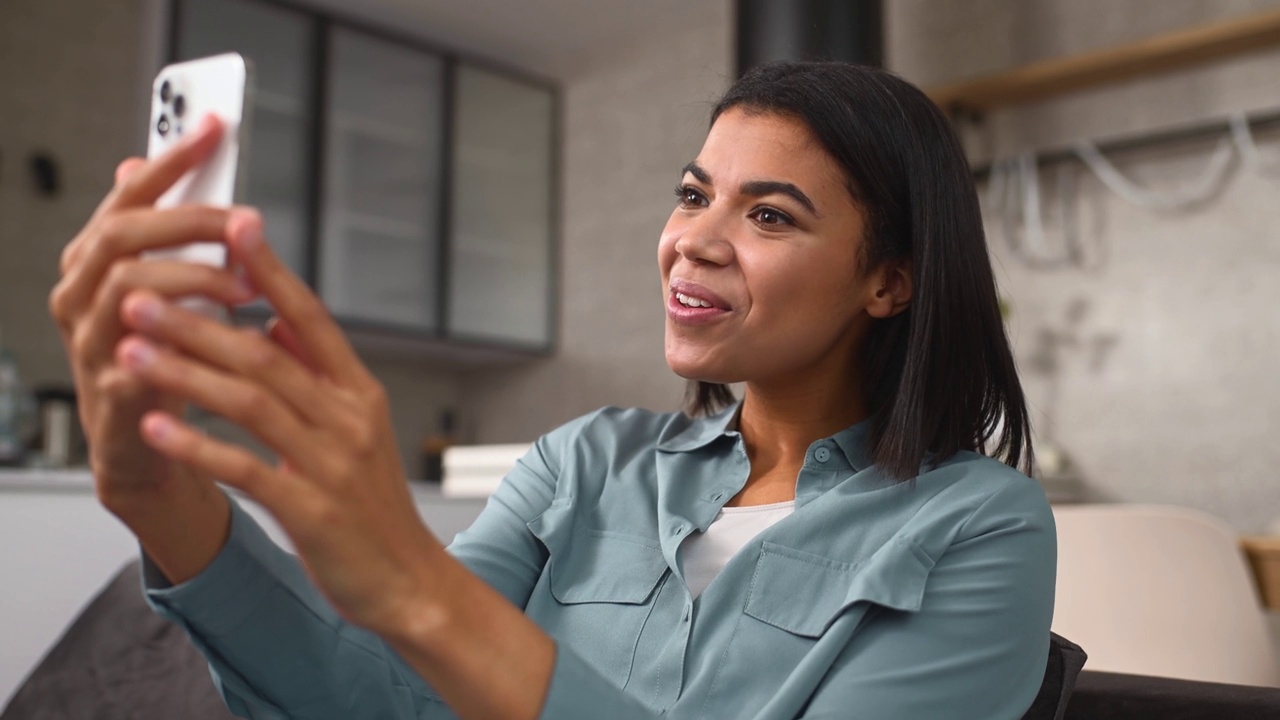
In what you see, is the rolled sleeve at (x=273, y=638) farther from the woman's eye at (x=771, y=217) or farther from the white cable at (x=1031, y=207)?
the white cable at (x=1031, y=207)

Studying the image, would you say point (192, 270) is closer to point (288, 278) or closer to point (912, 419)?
point (288, 278)

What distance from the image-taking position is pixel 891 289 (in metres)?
1.10

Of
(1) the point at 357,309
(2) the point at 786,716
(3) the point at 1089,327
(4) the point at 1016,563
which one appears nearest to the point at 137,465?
(2) the point at 786,716

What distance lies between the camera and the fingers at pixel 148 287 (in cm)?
49

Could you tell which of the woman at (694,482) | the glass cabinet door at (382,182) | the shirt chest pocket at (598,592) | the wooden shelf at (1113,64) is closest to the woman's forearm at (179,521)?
the woman at (694,482)

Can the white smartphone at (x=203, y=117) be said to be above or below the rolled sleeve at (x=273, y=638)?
above

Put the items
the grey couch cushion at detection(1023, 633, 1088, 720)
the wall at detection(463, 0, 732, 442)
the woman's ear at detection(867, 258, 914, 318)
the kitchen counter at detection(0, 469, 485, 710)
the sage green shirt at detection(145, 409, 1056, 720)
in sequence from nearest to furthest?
the sage green shirt at detection(145, 409, 1056, 720) → the grey couch cushion at detection(1023, 633, 1088, 720) → the woman's ear at detection(867, 258, 914, 318) → the kitchen counter at detection(0, 469, 485, 710) → the wall at detection(463, 0, 732, 442)

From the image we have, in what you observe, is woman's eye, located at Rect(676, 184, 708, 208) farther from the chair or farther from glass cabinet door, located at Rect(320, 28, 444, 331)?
glass cabinet door, located at Rect(320, 28, 444, 331)

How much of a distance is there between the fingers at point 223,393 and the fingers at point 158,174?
0.07m

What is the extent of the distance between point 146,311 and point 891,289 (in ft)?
2.51

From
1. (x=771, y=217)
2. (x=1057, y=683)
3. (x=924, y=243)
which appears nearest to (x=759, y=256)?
(x=771, y=217)

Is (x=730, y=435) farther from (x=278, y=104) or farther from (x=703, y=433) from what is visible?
(x=278, y=104)

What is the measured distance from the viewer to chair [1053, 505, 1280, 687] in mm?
1584

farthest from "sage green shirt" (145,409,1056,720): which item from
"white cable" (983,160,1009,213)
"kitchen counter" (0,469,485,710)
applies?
"white cable" (983,160,1009,213)
